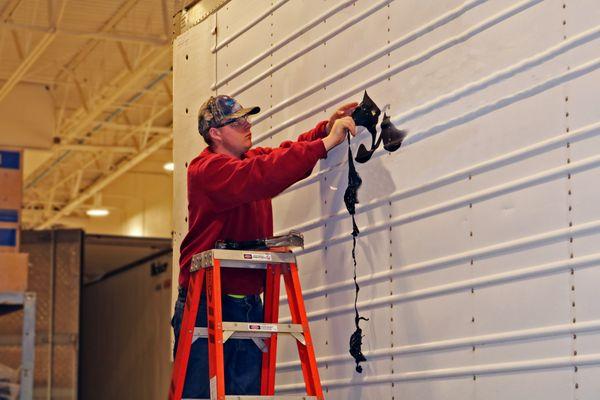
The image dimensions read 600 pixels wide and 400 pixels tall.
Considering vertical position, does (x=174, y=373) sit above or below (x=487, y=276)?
below

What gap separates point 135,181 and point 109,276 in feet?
43.9

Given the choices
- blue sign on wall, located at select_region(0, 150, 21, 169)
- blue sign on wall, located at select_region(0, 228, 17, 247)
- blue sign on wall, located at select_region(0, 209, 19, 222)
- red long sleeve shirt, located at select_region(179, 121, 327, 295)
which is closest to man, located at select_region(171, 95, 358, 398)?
red long sleeve shirt, located at select_region(179, 121, 327, 295)

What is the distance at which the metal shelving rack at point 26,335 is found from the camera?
7.28 m

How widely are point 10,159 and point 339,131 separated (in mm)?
4779

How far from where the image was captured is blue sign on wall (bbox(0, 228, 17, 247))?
27.3ft

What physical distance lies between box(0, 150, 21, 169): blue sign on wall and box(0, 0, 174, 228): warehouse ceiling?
5477mm

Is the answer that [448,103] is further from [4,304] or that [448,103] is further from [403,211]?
[4,304]

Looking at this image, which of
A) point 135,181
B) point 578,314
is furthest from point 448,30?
point 135,181

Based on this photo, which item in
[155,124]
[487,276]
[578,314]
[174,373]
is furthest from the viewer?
[155,124]

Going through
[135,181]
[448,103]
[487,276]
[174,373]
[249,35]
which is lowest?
[174,373]

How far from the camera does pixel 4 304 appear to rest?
762cm

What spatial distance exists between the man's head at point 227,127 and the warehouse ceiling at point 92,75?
30.2 ft

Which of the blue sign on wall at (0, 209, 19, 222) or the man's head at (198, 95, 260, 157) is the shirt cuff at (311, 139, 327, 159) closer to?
the man's head at (198, 95, 260, 157)

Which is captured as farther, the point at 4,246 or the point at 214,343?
the point at 4,246
